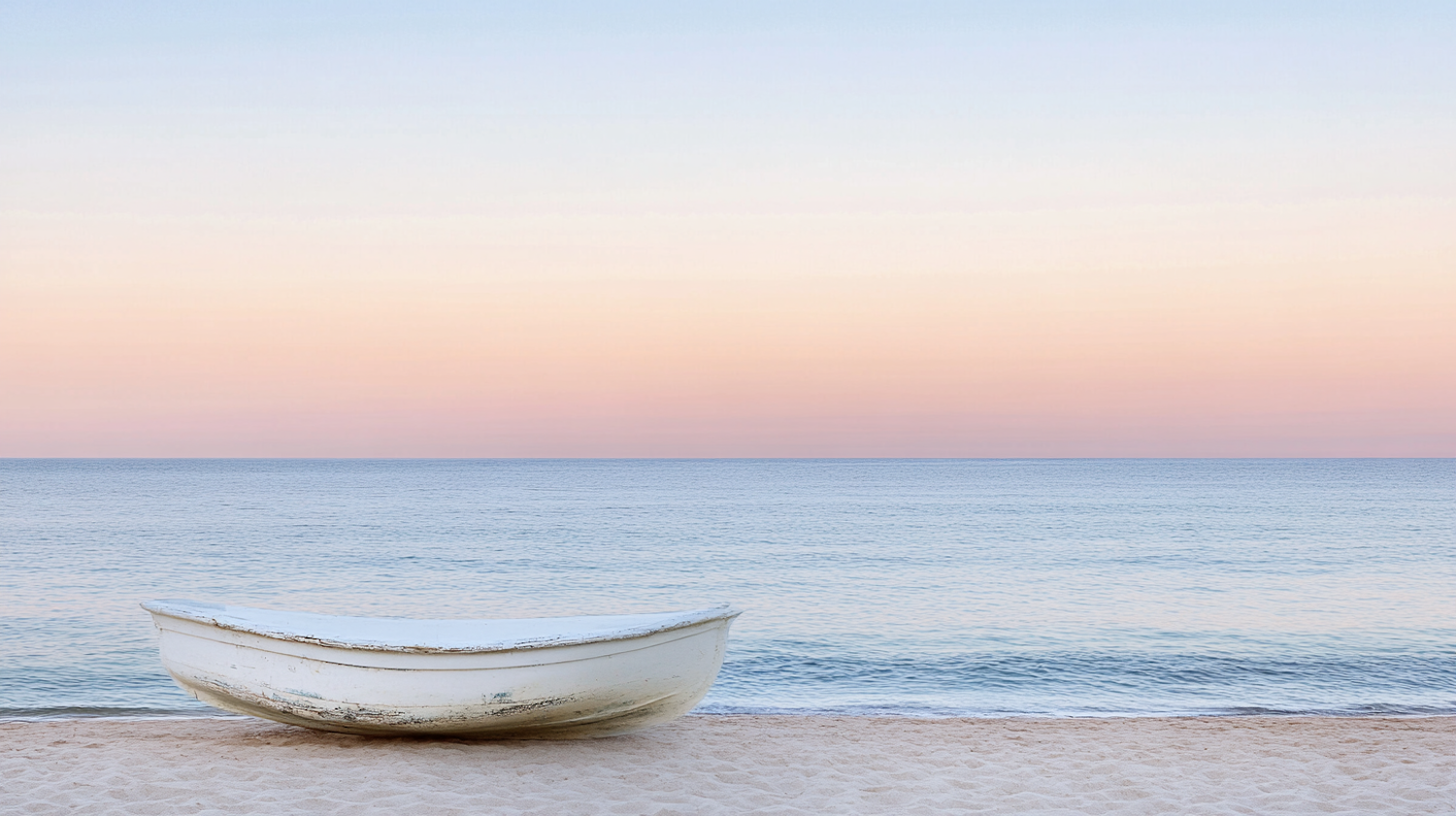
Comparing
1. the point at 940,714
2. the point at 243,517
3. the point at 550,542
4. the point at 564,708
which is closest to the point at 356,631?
the point at 564,708

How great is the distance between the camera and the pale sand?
21.8 feet

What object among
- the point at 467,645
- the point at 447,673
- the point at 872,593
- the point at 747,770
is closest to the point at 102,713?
the point at 447,673

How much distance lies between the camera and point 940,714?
415 inches

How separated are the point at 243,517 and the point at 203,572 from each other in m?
20.2

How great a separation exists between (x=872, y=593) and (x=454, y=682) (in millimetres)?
13156

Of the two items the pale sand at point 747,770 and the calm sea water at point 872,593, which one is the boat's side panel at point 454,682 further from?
the calm sea water at point 872,593

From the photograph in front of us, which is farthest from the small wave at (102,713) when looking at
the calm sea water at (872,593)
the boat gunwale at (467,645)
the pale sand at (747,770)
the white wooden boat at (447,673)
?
the boat gunwale at (467,645)

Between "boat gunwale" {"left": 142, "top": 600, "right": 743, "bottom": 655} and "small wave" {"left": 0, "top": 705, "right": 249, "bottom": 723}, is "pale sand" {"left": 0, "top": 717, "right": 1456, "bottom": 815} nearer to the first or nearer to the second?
"small wave" {"left": 0, "top": 705, "right": 249, "bottom": 723}

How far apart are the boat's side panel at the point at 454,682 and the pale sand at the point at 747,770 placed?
292 millimetres

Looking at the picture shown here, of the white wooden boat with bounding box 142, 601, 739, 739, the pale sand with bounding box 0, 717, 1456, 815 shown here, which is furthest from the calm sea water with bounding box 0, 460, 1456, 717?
the white wooden boat with bounding box 142, 601, 739, 739

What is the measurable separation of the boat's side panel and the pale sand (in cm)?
29

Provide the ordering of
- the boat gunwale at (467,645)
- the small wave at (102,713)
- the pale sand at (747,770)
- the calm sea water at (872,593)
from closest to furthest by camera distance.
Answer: the pale sand at (747,770) → the boat gunwale at (467,645) → the small wave at (102,713) → the calm sea water at (872,593)

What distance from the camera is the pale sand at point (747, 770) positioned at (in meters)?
6.66

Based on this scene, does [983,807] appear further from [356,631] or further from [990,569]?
[990,569]
